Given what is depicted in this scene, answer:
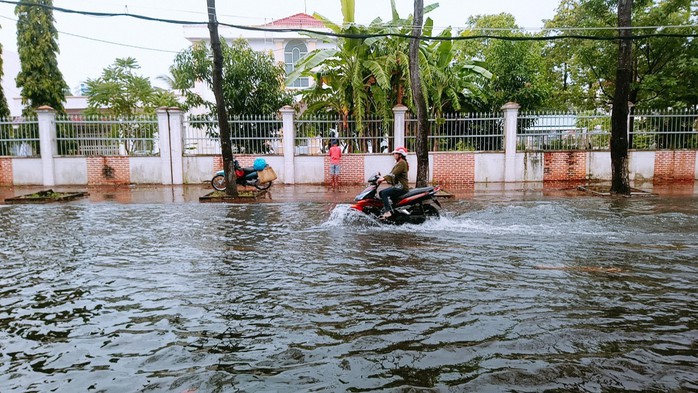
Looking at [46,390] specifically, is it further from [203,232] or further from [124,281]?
[203,232]

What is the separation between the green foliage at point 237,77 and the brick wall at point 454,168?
24.1ft

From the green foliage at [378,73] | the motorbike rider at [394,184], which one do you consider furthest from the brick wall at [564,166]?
the motorbike rider at [394,184]

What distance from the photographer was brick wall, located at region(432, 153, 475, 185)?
1848 cm

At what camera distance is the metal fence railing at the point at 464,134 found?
18547 millimetres

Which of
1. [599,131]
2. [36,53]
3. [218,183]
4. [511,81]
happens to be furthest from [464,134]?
[36,53]

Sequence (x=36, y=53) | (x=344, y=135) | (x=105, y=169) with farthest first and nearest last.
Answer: (x=36, y=53), (x=344, y=135), (x=105, y=169)

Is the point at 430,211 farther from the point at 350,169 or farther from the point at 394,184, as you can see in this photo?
the point at 350,169

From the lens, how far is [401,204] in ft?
32.1

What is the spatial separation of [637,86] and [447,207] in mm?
11886

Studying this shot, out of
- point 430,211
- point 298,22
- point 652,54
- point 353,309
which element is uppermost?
point 298,22

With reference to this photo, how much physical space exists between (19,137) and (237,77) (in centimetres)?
809

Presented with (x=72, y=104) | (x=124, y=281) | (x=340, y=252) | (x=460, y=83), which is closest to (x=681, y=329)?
(x=340, y=252)

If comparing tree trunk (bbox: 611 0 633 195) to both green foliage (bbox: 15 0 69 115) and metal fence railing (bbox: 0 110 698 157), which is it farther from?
green foliage (bbox: 15 0 69 115)

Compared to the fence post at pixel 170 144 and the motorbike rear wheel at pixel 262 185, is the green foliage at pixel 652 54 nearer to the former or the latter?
the motorbike rear wheel at pixel 262 185
